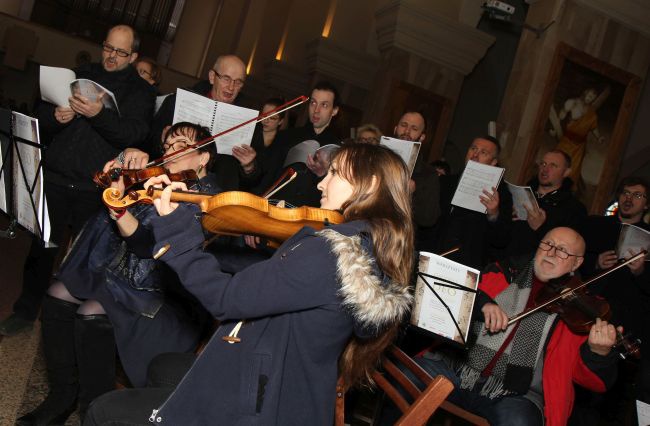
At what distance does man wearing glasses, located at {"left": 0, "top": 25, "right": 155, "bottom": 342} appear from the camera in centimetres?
316

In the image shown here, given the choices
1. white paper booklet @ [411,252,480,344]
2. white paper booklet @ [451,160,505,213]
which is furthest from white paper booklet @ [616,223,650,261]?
white paper booklet @ [411,252,480,344]

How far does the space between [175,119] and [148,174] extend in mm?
1023

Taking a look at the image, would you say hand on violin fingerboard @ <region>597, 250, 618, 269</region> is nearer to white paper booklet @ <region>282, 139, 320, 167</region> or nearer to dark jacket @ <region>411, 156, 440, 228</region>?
dark jacket @ <region>411, 156, 440, 228</region>

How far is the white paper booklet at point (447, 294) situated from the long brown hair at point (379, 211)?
684 mm

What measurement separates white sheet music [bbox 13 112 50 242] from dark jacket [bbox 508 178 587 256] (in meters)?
2.66

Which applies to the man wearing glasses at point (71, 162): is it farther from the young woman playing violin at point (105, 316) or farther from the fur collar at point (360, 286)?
the fur collar at point (360, 286)

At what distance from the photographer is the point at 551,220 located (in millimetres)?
4059

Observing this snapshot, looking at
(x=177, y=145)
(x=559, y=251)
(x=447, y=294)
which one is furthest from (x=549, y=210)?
(x=177, y=145)

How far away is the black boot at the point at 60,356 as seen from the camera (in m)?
2.44

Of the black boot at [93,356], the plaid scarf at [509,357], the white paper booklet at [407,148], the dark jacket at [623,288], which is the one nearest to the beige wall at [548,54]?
the dark jacket at [623,288]

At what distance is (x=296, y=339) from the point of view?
1587mm

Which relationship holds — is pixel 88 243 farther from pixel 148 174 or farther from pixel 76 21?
pixel 76 21

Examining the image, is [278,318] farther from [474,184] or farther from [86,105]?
[474,184]

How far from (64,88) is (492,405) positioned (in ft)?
7.70
